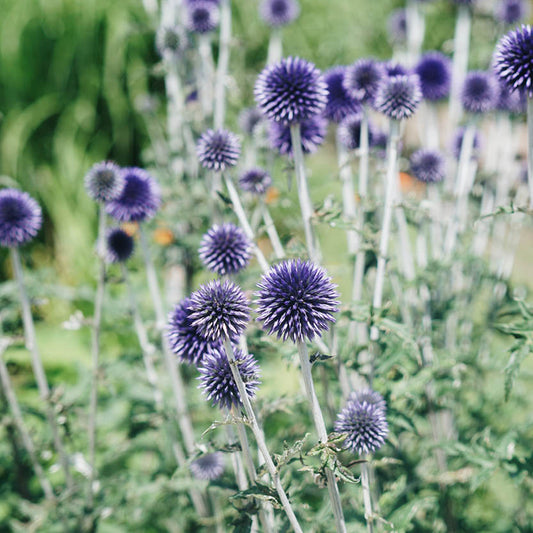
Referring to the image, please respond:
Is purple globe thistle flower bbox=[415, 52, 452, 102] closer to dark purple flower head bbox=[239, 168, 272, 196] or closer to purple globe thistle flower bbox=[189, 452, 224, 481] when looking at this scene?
dark purple flower head bbox=[239, 168, 272, 196]

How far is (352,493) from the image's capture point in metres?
1.87

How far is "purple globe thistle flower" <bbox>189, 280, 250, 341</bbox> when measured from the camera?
1.32 metres

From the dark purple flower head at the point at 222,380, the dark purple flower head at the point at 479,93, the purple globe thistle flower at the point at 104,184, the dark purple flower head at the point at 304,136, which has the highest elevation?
the dark purple flower head at the point at 479,93

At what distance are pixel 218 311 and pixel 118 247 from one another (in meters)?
1.16

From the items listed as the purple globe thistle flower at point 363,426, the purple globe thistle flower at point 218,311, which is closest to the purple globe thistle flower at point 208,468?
the purple globe thistle flower at point 363,426

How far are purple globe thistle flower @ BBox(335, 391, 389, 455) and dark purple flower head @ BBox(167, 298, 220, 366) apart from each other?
1.54ft

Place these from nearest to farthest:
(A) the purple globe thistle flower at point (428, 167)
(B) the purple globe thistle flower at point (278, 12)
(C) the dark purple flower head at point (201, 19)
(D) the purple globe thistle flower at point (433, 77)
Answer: (A) the purple globe thistle flower at point (428, 167)
(D) the purple globe thistle flower at point (433, 77)
(C) the dark purple flower head at point (201, 19)
(B) the purple globe thistle flower at point (278, 12)

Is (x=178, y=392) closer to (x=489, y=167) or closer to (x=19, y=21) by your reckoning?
(x=489, y=167)

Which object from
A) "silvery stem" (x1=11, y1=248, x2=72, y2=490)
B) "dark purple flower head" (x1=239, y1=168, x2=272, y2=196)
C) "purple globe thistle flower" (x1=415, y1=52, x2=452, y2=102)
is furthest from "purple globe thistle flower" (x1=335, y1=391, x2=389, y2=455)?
"purple globe thistle flower" (x1=415, y1=52, x2=452, y2=102)

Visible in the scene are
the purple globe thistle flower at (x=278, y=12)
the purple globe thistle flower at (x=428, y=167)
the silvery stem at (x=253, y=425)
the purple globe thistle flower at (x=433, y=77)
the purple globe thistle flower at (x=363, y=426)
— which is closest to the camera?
the silvery stem at (x=253, y=425)

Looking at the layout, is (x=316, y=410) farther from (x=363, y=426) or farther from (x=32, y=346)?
(x=32, y=346)

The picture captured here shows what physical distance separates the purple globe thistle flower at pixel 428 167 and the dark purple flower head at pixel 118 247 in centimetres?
150

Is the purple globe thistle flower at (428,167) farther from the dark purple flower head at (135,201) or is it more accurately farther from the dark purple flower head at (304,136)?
the dark purple flower head at (135,201)

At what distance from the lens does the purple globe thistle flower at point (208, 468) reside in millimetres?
2062
